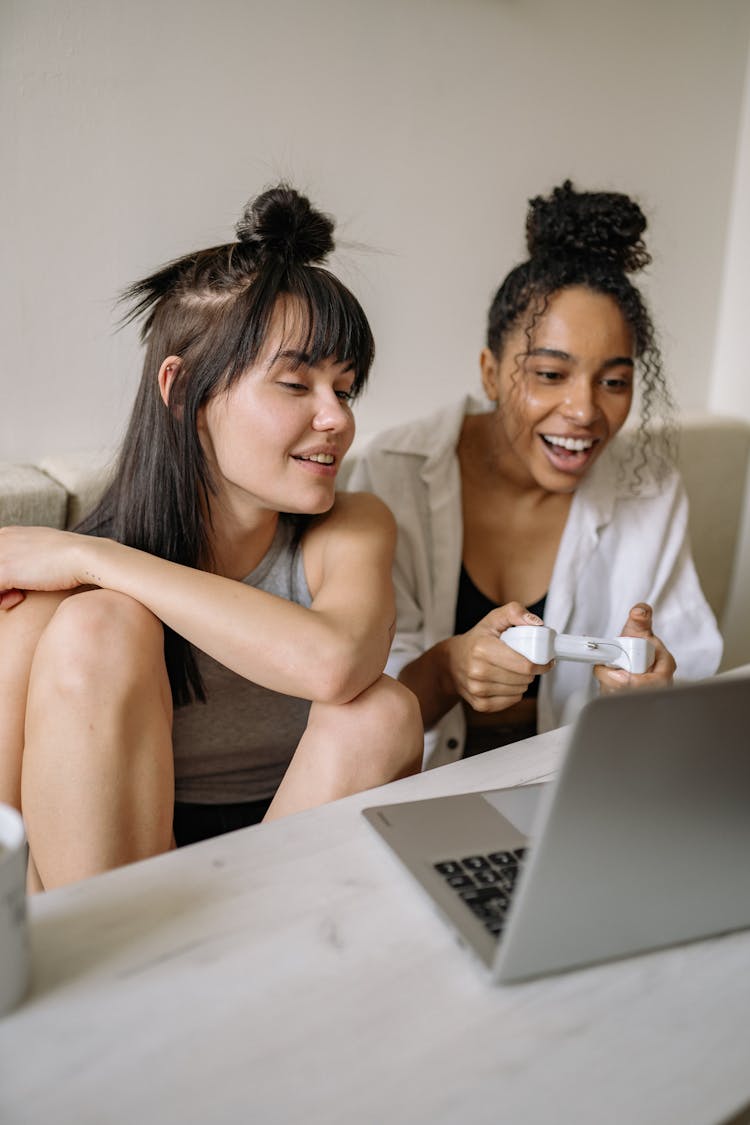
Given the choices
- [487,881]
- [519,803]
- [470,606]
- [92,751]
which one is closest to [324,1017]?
[487,881]

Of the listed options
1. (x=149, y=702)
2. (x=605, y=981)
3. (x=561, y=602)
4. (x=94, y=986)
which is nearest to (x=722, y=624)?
(x=561, y=602)

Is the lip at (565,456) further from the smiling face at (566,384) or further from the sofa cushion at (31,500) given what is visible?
the sofa cushion at (31,500)

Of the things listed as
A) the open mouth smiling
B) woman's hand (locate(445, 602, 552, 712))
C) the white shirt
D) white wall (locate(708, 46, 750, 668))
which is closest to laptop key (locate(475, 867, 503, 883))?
woman's hand (locate(445, 602, 552, 712))

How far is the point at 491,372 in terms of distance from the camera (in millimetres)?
1515

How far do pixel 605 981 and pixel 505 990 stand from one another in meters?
0.06

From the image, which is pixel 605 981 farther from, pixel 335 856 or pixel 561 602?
pixel 561 602

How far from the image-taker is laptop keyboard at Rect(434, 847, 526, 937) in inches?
25.0

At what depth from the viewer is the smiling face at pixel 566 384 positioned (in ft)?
4.52

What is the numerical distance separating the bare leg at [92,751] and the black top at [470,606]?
0.66 metres

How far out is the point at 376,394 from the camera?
5.94ft

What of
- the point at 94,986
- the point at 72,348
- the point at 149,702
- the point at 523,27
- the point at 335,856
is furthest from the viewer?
the point at 523,27

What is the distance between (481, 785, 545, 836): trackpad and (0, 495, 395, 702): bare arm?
9.2 inches

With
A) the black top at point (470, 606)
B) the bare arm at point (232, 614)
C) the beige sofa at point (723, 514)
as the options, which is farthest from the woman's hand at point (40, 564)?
the beige sofa at point (723, 514)

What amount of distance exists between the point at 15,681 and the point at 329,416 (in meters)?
0.41
